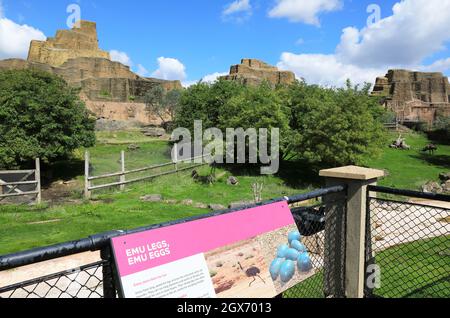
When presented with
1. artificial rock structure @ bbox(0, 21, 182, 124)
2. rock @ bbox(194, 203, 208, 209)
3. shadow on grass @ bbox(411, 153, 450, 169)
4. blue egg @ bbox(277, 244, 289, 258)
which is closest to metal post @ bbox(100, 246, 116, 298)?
blue egg @ bbox(277, 244, 289, 258)

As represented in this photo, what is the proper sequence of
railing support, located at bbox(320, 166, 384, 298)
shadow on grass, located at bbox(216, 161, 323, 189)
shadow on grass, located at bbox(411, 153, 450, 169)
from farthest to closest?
shadow on grass, located at bbox(411, 153, 450, 169) < shadow on grass, located at bbox(216, 161, 323, 189) < railing support, located at bbox(320, 166, 384, 298)

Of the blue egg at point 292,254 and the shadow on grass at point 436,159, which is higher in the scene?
the blue egg at point 292,254

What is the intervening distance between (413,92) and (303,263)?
70.3 m

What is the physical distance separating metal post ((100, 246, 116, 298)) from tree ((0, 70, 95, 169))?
58.4ft

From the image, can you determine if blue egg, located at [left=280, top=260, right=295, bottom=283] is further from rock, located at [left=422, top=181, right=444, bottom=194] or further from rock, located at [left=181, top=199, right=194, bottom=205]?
rock, located at [left=422, top=181, right=444, bottom=194]

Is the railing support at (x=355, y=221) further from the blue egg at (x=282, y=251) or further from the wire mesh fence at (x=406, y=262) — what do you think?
the blue egg at (x=282, y=251)

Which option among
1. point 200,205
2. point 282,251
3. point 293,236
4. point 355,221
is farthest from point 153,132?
point 282,251

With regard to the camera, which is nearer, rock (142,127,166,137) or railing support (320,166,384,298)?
railing support (320,166,384,298)

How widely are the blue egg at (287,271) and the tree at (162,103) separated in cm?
4255

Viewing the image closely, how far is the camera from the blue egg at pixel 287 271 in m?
2.60

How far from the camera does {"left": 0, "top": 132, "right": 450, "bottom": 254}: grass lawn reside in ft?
33.0

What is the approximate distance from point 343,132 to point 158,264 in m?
18.5

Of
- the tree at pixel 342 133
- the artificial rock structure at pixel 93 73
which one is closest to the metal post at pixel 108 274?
the tree at pixel 342 133

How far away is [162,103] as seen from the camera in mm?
46188
